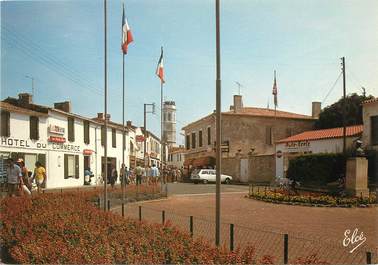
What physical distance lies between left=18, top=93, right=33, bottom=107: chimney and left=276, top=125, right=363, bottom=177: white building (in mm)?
20186

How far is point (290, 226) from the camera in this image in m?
11.9

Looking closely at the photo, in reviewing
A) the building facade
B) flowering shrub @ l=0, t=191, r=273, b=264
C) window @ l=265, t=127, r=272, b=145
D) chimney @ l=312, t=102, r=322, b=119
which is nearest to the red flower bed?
flowering shrub @ l=0, t=191, r=273, b=264

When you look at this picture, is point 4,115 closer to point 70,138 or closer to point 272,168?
point 70,138

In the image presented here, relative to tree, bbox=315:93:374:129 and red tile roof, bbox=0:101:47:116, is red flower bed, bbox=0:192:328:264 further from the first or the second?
tree, bbox=315:93:374:129

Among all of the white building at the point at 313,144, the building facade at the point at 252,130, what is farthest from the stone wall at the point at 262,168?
the building facade at the point at 252,130

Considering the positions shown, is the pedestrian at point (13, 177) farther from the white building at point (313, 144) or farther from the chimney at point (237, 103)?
the chimney at point (237, 103)

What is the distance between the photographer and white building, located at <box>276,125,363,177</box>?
32125 mm

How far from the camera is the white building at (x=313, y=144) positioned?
32125 millimetres

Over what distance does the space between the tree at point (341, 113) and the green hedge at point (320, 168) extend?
17.9m

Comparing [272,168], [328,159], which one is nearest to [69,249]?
[328,159]

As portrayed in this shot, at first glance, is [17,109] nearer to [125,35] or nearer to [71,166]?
[71,166]

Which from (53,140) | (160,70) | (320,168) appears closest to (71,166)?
(53,140)

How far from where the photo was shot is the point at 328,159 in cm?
2603

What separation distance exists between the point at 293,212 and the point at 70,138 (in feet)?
77.5
